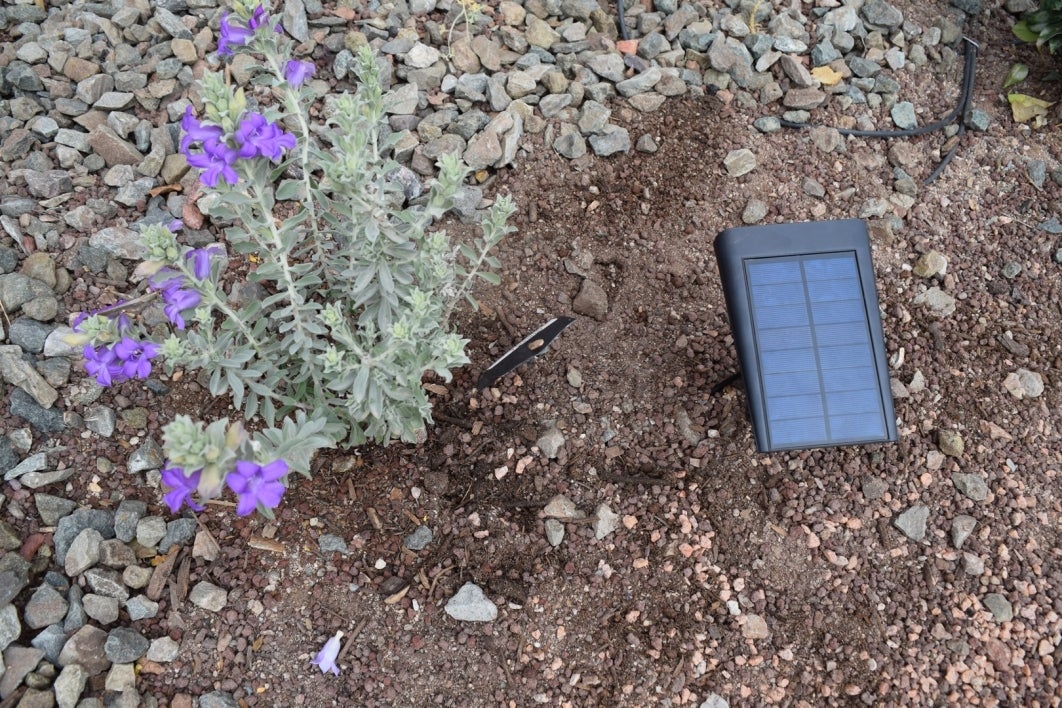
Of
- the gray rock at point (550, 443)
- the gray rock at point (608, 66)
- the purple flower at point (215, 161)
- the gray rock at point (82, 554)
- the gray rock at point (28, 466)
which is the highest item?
the purple flower at point (215, 161)

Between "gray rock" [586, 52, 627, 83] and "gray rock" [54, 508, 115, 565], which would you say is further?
"gray rock" [586, 52, 627, 83]

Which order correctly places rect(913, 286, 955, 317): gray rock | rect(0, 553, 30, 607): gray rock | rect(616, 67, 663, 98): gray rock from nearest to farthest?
rect(0, 553, 30, 607): gray rock → rect(913, 286, 955, 317): gray rock → rect(616, 67, 663, 98): gray rock

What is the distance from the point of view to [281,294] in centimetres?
259

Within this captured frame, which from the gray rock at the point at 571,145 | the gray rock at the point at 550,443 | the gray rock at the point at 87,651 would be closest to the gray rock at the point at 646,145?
the gray rock at the point at 571,145

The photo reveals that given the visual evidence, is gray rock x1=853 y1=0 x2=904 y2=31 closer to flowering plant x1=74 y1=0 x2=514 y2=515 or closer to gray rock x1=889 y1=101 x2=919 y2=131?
gray rock x1=889 y1=101 x2=919 y2=131

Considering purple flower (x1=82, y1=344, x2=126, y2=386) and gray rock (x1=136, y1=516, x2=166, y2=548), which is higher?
purple flower (x1=82, y1=344, x2=126, y2=386)

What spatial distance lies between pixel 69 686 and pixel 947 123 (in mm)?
4394

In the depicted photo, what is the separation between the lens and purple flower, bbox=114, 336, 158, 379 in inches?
90.1

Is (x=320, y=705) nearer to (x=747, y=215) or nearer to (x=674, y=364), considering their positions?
(x=674, y=364)

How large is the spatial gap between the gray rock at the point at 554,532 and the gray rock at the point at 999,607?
1.53 meters

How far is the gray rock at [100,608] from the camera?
2807 millimetres

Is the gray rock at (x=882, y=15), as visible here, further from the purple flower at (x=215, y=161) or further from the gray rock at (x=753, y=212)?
the purple flower at (x=215, y=161)

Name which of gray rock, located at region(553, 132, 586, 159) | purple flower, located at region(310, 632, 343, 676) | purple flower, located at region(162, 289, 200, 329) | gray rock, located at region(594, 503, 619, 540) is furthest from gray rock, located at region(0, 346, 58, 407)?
gray rock, located at region(553, 132, 586, 159)

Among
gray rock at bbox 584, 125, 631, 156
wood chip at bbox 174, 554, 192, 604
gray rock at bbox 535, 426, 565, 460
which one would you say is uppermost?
gray rock at bbox 584, 125, 631, 156
